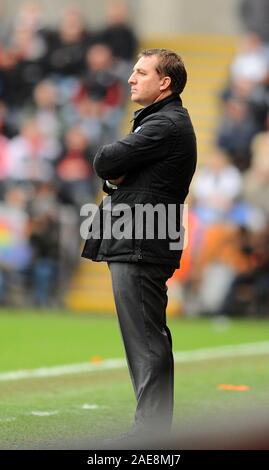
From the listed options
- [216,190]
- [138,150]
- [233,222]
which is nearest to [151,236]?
[138,150]

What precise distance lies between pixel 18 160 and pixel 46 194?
47.9 inches

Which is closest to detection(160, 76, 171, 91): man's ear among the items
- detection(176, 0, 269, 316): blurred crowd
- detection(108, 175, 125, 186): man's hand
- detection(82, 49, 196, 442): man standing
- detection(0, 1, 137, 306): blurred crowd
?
detection(82, 49, 196, 442): man standing

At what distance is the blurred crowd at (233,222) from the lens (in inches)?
629

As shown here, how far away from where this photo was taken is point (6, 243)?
1758cm

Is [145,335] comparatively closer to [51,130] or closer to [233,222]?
[233,222]

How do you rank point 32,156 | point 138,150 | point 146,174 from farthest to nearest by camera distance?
Answer: point 32,156 → point 146,174 → point 138,150

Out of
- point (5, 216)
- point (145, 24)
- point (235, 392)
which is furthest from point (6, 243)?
point (235, 392)

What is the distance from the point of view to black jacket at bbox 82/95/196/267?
7.05 m

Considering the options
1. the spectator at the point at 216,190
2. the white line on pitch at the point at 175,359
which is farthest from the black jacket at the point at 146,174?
the spectator at the point at 216,190

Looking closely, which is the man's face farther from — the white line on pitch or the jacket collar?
the white line on pitch

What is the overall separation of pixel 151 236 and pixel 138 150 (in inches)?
20.3

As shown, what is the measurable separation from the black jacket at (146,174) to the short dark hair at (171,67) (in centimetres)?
11

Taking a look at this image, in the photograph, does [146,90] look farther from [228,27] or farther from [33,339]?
[228,27]

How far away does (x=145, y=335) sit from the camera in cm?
721
